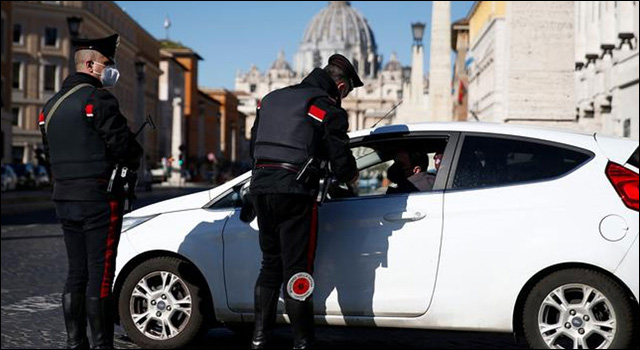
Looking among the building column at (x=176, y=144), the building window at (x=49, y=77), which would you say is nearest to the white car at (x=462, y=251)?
the building window at (x=49, y=77)

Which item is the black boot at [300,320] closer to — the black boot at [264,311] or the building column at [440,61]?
the black boot at [264,311]

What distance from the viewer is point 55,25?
77375 millimetres

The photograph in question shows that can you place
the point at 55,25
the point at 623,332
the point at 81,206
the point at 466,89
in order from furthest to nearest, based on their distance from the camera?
1. the point at 466,89
2. the point at 55,25
3. the point at 623,332
4. the point at 81,206

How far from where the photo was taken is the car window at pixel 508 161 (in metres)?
6.50

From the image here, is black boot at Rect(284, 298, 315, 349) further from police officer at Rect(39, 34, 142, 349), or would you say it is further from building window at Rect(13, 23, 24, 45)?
building window at Rect(13, 23, 24, 45)

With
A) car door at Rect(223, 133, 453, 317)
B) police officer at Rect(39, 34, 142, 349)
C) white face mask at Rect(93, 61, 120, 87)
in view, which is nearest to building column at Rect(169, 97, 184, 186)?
car door at Rect(223, 133, 453, 317)

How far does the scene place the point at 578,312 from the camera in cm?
623

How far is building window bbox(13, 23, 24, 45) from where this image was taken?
75625 mm

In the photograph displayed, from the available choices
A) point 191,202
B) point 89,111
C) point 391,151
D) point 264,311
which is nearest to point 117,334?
point 191,202

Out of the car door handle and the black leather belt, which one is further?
the car door handle

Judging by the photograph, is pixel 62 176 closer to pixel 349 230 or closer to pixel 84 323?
pixel 84 323

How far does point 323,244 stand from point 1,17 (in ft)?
171

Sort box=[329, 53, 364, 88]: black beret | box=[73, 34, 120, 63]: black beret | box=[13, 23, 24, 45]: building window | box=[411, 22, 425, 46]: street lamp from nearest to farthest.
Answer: box=[73, 34, 120, 63]: black beret < box=[329, 53, 364, 88]: black beret < box=[411, 22, 425, 46]: street lamp < box=[13, 23, 24, 45]: building window

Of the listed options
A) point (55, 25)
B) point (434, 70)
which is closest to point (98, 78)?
point (434, 70)
